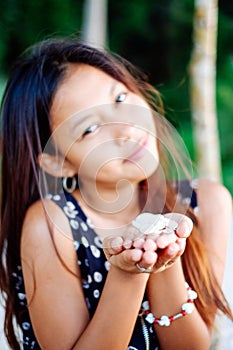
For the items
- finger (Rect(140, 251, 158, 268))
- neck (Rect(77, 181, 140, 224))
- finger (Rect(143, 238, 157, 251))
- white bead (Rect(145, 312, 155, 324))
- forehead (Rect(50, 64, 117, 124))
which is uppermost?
forehead (Rect(50, 64, 117, 124))

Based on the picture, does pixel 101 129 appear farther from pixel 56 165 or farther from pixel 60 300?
pixel 60 300

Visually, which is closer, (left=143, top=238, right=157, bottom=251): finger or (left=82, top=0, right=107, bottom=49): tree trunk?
(left=143, top=238, right=157, bottom=251): finger

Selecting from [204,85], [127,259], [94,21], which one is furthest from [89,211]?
[94,21]

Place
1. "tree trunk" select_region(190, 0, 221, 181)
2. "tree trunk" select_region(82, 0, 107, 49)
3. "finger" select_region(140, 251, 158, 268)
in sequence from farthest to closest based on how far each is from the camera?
"tree trunk" select_region(82, 0, 107, 49) → "tree trunk" select_region(190, 0, 221, 181) → "finger" select_region(140, 251, 158, 268)

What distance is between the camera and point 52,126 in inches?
38.5

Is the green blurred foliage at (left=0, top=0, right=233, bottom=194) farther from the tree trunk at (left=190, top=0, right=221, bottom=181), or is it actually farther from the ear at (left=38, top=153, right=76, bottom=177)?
the ear at (left=38, top=153, right=76, bottom=177)

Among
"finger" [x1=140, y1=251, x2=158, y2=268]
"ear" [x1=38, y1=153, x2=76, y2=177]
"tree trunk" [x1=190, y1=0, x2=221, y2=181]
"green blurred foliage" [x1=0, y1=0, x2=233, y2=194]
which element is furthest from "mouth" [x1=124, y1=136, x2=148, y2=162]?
"green blurred foliage" [x1=0, y1=0, x2=233, y2=194]

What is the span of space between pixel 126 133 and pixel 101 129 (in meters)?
0.04

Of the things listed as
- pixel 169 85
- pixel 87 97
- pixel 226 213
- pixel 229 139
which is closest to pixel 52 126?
pixel 87 97

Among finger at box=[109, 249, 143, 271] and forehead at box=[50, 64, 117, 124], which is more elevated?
forehead at box=[50, 64, 117, 124]

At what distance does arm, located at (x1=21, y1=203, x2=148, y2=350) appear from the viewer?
87 cm

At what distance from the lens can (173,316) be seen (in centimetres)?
93

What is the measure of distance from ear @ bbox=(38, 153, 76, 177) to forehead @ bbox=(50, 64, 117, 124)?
0.05 m

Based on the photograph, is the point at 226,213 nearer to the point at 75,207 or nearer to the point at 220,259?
the point at 220,259
